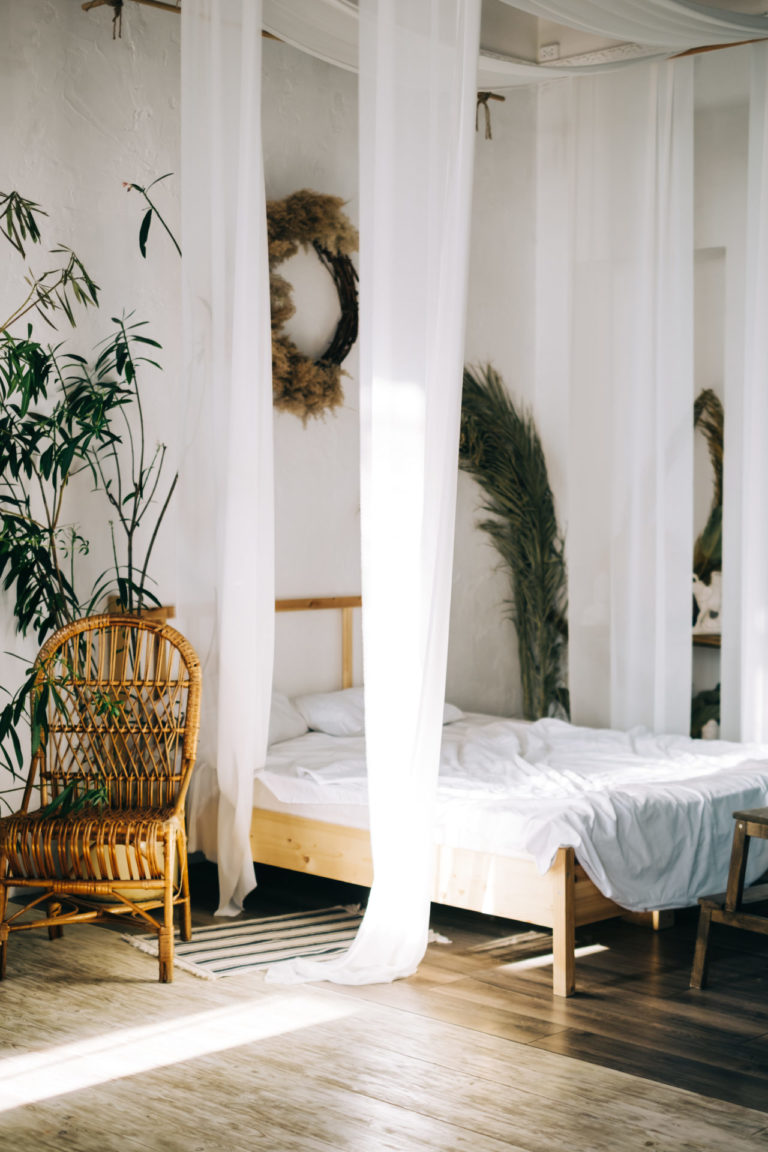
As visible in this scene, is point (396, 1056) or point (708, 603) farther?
point (708, 603)

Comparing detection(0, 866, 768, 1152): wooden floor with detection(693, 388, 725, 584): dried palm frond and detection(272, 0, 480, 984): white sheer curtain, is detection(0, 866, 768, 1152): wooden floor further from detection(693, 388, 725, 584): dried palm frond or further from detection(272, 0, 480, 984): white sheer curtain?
detection(693, 388, 725, 584): dried palm frond

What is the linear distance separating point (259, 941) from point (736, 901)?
56.4 inches

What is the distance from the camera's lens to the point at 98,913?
3.72 meters

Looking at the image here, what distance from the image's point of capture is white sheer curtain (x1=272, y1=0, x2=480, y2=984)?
3.37 m

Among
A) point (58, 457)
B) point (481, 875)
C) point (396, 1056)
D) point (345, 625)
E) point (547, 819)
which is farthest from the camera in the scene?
point (345, 625)

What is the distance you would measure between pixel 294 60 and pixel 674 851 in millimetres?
3466

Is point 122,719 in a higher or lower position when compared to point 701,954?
higher

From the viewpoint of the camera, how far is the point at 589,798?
3.74 meters

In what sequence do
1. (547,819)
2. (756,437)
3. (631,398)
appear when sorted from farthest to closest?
(631,398) → (756,437) → (547,819)

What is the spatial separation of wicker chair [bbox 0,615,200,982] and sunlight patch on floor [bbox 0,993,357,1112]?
348mm

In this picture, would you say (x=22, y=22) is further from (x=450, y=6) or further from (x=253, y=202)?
(x=450, y=6)

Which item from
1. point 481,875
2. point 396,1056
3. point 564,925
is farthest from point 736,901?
point 396,1056

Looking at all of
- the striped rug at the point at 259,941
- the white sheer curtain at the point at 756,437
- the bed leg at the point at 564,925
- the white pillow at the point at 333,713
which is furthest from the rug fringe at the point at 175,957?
the white sheer curtain at the point at 756,437

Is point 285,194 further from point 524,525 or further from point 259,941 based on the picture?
point 259,941
